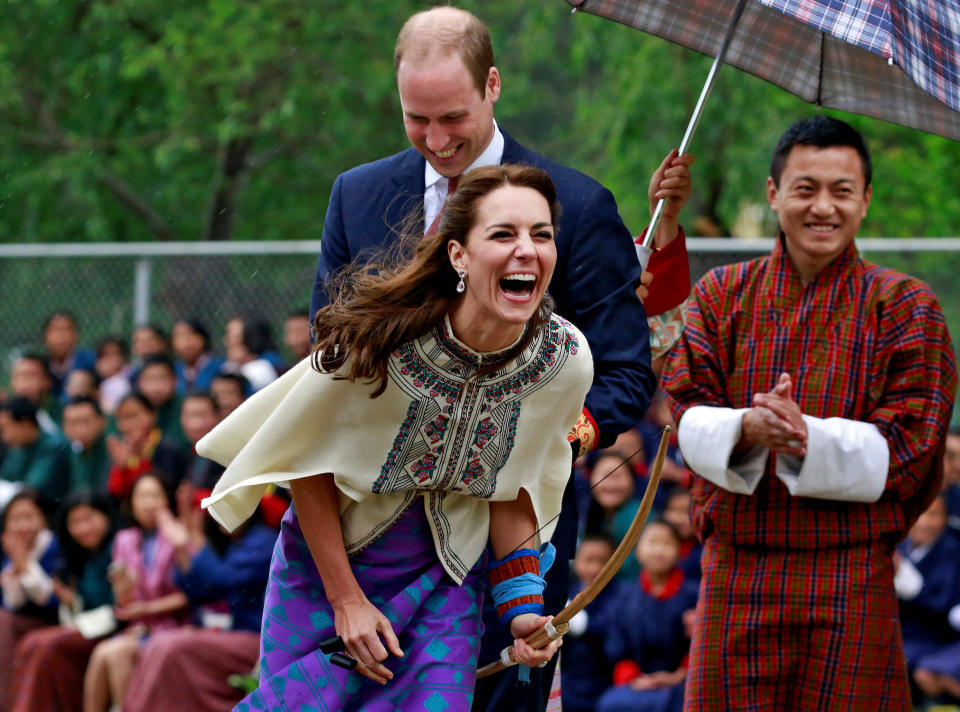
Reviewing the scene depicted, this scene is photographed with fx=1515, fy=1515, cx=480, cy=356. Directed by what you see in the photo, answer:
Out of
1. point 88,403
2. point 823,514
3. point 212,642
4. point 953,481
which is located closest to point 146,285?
point 88,403

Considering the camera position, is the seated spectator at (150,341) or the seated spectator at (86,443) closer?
the seated spectator at (86,443)

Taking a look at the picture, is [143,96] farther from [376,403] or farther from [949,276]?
[376,403]

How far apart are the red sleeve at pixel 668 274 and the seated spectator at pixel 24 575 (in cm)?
464

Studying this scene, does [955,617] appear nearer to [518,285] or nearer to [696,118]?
[696,118]

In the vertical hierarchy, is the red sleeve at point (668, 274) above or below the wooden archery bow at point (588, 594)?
above

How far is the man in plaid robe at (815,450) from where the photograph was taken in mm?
4137

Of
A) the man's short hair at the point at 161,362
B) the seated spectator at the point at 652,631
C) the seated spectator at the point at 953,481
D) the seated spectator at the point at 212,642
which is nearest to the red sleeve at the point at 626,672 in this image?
the seated spectator at the point at 652,631

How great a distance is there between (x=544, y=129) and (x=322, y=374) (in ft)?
56.8

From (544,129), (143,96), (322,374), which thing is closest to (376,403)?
(322,374)

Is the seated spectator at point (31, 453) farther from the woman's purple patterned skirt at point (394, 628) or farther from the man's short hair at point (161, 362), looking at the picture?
the woman's purple patterned skirt at point (394, 628)

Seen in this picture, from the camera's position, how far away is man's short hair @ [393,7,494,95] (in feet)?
11.3

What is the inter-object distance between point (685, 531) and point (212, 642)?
221 centimetres

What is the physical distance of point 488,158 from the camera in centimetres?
361

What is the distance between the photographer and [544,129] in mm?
20094
